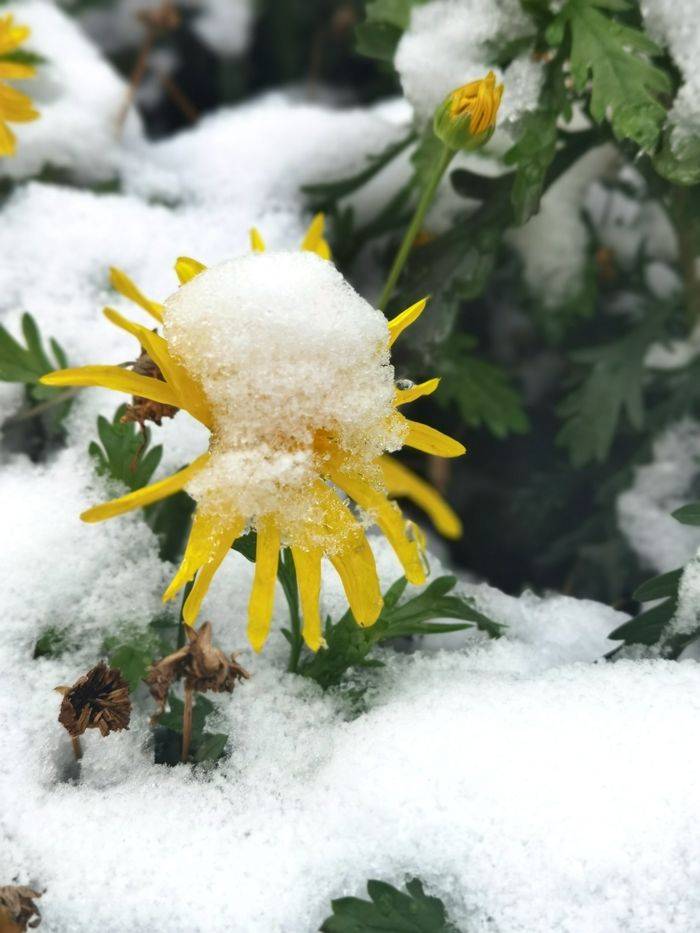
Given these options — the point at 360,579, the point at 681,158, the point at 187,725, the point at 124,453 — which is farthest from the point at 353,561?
the point at 681,158

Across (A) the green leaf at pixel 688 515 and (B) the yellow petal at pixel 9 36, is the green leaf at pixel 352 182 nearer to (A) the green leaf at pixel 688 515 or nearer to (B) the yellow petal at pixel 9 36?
(B) the yellow petal at pixel 9 36

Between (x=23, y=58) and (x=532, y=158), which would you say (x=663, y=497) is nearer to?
(x=532, y=158)

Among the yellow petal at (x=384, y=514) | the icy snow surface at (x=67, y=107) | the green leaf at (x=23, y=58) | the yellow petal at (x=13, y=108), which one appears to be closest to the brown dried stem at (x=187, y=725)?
the yellow petal at (x=384, y=514)

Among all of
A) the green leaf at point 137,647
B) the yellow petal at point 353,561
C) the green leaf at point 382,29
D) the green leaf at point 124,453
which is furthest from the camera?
the green leaf at point 382,29

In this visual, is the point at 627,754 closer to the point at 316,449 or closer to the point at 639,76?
the point at 316,449

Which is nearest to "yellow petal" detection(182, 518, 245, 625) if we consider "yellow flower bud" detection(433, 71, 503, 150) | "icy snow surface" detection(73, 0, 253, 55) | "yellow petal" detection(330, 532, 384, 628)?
"yellow petal" detection(330, 532, 384, 628)
